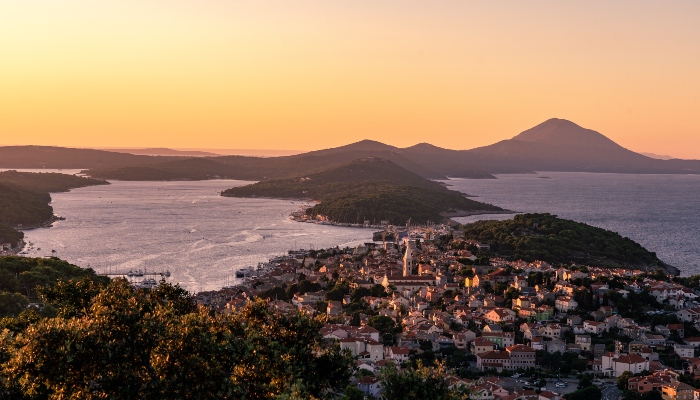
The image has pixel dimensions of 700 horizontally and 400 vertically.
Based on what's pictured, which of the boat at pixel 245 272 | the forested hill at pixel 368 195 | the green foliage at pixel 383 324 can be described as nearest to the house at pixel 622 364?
the green foliage at pixel 383 324

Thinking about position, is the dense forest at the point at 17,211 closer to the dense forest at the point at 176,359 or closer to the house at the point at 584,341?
the house at the point at 584,341

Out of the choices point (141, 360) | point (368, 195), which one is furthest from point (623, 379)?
point (368, 195)

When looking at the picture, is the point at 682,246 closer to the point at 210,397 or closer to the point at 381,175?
the point at 210,397

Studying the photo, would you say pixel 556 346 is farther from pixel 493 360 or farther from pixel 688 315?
pixel 688 315

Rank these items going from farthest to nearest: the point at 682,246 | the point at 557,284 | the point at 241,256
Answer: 1. the point at 682,246
2. the point at 241,256
3. the point at 557,284

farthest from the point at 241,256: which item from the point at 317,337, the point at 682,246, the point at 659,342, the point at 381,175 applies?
the point at 381,175

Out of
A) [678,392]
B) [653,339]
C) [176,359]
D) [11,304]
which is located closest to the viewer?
[176,359]

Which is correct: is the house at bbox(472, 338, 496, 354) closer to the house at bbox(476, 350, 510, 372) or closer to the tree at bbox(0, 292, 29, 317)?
the house at bbox(476, 350, 510, 372)
